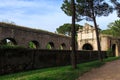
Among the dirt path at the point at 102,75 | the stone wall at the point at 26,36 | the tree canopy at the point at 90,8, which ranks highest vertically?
the tree canopy at the point at 90,8

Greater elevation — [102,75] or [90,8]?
[90,8]

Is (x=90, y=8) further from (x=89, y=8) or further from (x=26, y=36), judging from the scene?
(x=26, y=36)

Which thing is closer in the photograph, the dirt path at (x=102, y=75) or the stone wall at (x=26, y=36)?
the dirt path at (x=102, y=75)

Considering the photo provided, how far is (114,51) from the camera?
A: 46094 mm

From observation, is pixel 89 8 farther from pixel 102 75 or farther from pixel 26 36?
pixel 102 75

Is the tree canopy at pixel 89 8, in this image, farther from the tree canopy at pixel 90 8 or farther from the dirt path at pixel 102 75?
the dirt path at pixel 102 75

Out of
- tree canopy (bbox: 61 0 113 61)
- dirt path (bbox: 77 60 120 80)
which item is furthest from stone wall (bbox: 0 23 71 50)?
dirt path (bbox: 77 60 120 80)

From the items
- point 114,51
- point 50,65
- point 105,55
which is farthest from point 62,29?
point 50,65

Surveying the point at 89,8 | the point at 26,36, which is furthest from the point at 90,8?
the point at 26,36

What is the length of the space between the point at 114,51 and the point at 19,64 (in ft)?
106

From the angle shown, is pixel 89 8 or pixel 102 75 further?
pixel 89 8

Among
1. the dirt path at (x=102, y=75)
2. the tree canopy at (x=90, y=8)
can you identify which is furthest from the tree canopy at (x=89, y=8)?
the dirt path at (x=102, y=75)

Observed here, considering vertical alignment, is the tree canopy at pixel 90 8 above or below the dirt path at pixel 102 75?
above

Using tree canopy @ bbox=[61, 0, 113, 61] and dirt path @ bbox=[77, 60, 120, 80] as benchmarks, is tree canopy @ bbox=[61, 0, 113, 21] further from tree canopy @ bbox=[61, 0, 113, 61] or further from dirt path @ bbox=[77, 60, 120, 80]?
dirt path @ bbox=[77, 60, 120, 80]
